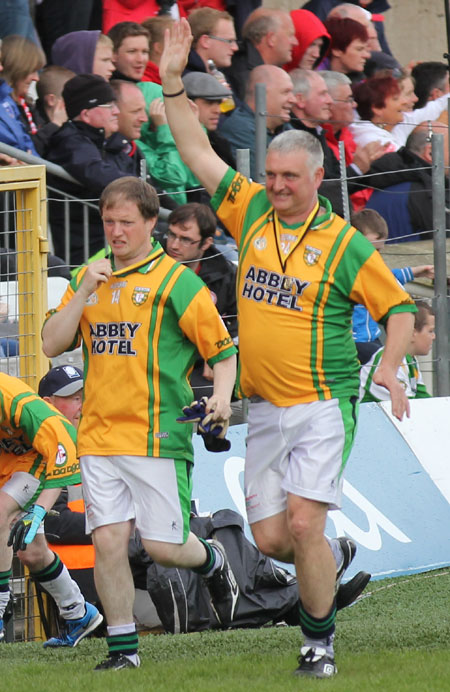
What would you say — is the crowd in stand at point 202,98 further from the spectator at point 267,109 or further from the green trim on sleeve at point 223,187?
the green trim on sleeve at point 223,187

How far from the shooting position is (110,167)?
977 centimetres

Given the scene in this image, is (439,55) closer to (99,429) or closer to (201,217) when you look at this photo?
(201,217)

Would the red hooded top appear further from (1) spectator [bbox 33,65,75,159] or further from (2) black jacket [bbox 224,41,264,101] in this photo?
(1) spectator [bbox 33,65,75,159]

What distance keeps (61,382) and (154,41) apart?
5.11 m

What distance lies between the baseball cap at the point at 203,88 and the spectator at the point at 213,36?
114cm

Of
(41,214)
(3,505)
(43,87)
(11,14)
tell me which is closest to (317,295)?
(3,505)

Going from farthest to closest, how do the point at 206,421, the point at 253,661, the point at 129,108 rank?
the point at 129,108 → the point at 253,661 → the point at 206,421

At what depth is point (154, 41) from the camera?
1192 centimetres

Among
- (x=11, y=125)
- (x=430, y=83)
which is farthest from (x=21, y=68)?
(x=430, y=83)

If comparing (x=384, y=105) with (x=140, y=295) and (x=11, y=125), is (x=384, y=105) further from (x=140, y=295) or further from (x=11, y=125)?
(x=140, y=295)

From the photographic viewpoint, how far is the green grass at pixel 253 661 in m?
5.27

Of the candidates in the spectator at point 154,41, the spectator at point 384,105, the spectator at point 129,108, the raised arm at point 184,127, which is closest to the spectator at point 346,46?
the spectator at point 384,105

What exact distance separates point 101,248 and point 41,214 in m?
1.85

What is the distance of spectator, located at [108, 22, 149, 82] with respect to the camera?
1126 centimetres
